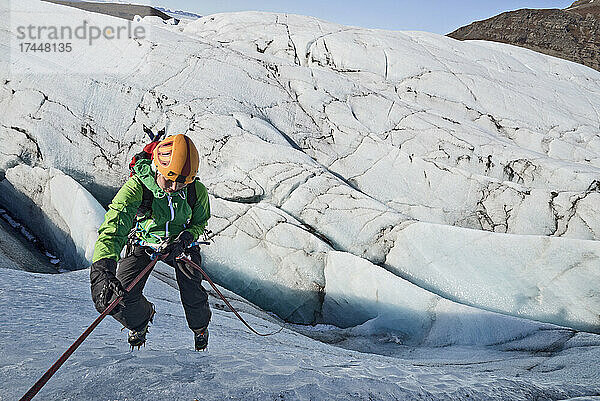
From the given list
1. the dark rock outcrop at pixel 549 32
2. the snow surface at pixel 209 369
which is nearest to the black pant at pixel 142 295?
the snow surface at pixel 209 369

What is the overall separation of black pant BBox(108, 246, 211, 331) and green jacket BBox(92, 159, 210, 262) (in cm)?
12

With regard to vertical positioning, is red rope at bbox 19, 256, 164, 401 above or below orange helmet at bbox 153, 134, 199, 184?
below

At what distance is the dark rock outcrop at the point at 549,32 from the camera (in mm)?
17828

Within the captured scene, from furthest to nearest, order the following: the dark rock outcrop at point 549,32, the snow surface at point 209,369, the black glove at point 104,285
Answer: the dark rock outcrop at point 549,32 → the black glove at point 104,285 → the snow surface at point 209,369

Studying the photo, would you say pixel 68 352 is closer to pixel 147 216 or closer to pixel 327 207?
pixel 147 216

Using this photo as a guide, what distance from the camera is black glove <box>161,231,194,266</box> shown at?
2.20 metres

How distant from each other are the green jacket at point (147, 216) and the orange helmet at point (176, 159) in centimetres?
11

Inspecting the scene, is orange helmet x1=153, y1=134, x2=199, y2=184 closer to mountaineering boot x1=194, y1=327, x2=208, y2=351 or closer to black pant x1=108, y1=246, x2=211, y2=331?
black pant x1=108, y1=246, x2=211, y2=331

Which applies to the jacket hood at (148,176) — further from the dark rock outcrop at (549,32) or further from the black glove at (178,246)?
the dark rock outcrop at (549,32)

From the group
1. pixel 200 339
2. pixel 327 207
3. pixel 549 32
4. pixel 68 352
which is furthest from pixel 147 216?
pixel 549 32

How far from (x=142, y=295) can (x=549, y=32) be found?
74.9 ft

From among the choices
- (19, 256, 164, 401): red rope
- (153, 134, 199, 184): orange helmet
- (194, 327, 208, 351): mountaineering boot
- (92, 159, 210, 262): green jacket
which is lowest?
(194, 327, 208, 351): mountaineering boot

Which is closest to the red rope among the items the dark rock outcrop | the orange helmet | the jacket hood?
the jacket hood

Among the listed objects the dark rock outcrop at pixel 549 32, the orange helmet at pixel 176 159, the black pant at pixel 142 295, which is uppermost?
the dark rock outcrop at pixel 549 32
